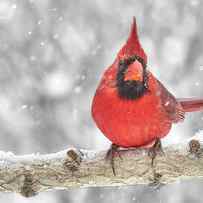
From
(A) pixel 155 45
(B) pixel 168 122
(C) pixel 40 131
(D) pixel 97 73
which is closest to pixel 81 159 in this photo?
(B) pixel 168 122

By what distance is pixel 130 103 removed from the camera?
347 cm

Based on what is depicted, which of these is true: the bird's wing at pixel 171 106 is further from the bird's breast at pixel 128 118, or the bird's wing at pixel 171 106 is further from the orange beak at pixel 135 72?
the orange beak at pixel 135 72

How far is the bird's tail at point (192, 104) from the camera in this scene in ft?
→ 12.4

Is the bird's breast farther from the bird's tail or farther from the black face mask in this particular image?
the bird's tail

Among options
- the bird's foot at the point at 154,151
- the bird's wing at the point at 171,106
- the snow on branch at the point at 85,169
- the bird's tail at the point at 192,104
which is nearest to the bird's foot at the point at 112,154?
the snow on branch at the point at 85,169

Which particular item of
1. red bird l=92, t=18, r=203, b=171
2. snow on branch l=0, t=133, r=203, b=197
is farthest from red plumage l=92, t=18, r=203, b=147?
snow on branch l=0, t=133, r=203, b=197

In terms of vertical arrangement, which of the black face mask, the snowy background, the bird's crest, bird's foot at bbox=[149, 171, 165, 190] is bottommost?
bird's foot at bbox=[149, 171, 165, 190]

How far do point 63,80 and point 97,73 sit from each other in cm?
36

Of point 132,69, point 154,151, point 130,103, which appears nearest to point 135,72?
point 132,69

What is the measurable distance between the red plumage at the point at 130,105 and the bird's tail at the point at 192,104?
0.25 metres

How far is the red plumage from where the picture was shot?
3424 mm

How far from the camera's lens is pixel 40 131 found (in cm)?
728

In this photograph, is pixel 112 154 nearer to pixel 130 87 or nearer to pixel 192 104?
pixel 130 87

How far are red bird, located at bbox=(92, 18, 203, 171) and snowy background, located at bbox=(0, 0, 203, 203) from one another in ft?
11.6
